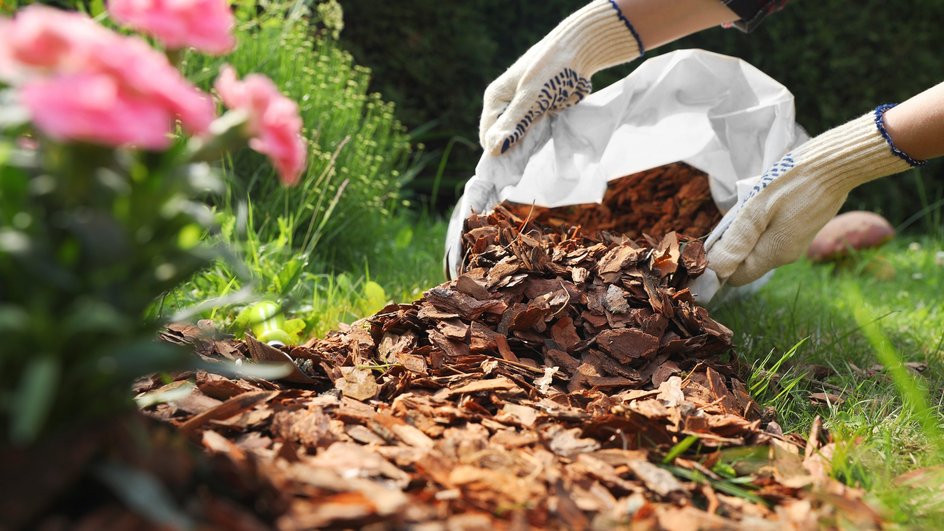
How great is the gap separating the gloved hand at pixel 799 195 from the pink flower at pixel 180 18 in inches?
55.6

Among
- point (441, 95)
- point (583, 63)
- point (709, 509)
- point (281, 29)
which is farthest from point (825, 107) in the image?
point (709, 509)

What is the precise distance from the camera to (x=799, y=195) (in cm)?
184

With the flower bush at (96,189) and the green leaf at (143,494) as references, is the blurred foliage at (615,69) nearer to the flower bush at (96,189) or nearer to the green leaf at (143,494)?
the flower bush at (96,189)

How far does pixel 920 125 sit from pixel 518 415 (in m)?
1.13

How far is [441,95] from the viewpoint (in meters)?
3.99

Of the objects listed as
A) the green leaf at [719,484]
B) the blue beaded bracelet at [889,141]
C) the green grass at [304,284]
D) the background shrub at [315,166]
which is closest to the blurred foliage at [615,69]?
the background shrub at [315,166]

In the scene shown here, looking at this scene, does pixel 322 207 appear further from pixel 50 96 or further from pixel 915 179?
pixel 915 179

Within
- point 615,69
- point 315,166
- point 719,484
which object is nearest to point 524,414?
point 719,484

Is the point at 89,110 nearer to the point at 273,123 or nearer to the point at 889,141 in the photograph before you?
the point at 273,123

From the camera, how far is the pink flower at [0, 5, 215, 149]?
669mm

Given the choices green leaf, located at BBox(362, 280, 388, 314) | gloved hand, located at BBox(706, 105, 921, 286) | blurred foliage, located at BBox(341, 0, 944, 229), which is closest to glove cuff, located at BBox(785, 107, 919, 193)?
gloved hand, located at BBox(706, 105, 921, 286)

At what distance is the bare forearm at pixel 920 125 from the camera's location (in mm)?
1666

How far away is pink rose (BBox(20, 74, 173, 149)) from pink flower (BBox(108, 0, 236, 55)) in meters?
0.10

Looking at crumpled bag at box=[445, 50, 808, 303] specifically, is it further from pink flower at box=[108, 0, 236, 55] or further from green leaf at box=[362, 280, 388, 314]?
pink flower at box=[108, 0, 236, 55]
